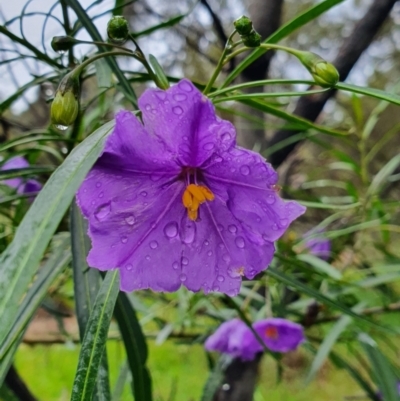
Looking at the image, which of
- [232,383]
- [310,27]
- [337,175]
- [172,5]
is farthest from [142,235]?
[310,27]

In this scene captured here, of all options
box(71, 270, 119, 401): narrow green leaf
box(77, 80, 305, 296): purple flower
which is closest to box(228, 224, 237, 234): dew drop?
box(77, 80, 305, 296): purple flower

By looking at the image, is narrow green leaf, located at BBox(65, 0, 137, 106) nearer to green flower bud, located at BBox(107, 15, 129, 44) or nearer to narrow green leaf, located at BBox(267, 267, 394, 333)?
green flower bud, located at BBox(107, 15, 129, 44)

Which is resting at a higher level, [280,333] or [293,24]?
[293,24]

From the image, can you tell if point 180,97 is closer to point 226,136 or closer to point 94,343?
point 226,136

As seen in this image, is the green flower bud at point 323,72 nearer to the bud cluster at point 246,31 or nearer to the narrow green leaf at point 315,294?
the bud cluster at point 246,31

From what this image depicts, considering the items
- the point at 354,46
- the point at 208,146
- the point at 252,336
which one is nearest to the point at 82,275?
the point at 208,146
